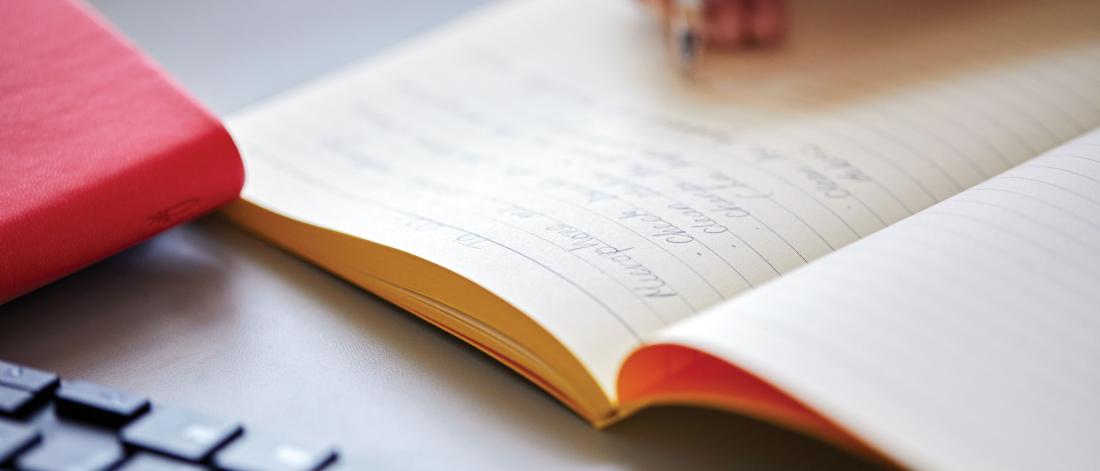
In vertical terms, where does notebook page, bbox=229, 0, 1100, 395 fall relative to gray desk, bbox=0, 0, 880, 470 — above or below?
above

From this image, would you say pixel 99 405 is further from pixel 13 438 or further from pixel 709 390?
pixel 709 390

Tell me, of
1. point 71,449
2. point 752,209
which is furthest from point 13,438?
point 752,209

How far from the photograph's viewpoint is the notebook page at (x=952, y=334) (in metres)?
0.28

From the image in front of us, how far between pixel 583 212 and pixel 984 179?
16cm

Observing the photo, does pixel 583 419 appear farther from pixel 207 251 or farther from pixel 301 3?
pixel 301 3

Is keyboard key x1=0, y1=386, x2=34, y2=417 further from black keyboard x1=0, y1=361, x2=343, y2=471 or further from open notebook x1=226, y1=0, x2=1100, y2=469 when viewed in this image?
open notebook x1=226, y1=0, x2=1100, y2=469

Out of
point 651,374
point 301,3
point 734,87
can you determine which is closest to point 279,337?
point 651,374

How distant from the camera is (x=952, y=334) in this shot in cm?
31

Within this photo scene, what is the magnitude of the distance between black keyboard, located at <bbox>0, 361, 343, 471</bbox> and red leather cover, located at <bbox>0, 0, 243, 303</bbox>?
0.08 meters

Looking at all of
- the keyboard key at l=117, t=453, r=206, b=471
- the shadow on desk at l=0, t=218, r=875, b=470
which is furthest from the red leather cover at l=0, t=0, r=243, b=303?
the keyboard key at l=117, t=453, r=206, b=471

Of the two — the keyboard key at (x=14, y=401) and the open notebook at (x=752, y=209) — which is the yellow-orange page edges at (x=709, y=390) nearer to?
the open notebook at (x=752, y=209)

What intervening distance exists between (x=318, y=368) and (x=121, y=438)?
75 mm

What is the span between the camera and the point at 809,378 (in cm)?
29

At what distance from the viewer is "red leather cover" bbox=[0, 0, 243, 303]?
400 millimetres
